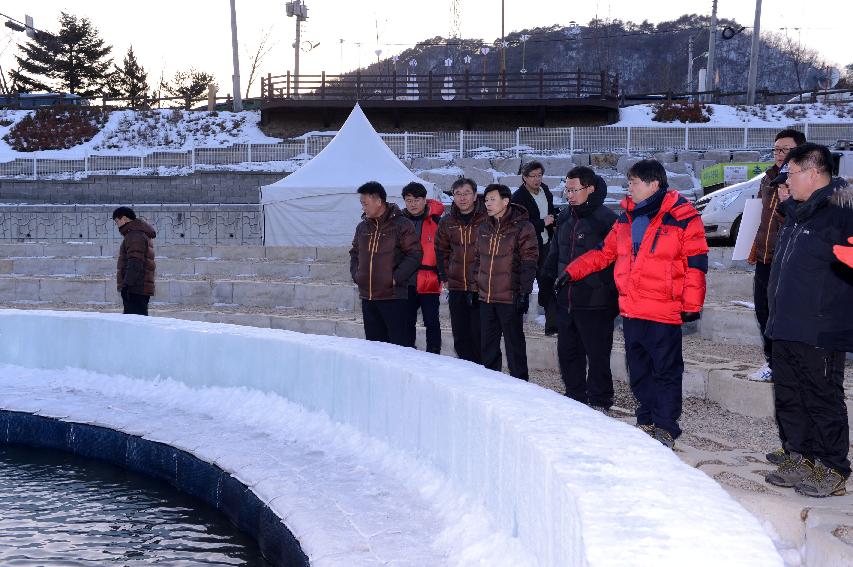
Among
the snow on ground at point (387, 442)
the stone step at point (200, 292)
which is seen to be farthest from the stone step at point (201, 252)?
the snow on ground at point (387, 442)

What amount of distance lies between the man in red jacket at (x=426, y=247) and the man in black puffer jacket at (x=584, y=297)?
1.65 meters

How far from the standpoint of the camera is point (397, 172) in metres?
18.7

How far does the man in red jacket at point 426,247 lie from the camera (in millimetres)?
8422

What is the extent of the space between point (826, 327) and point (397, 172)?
1456 centimetres

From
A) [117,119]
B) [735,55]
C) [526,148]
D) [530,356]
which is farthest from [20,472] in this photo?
[735,55]

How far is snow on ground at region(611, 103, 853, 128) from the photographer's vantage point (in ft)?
116

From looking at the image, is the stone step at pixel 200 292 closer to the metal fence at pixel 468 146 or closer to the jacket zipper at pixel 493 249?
the jacket zipper at pixel 493 249

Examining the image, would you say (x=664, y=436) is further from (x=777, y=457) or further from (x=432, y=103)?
(x=432, y=103)

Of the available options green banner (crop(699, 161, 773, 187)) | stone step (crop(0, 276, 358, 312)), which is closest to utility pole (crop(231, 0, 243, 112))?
green banner (crop(699, 161, 773, 187))

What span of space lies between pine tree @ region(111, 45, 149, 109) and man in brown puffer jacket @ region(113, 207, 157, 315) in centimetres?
4818

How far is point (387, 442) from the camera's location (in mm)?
5562

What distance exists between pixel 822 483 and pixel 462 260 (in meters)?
3.74

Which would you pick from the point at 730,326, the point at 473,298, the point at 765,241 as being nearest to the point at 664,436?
the point at 765,241

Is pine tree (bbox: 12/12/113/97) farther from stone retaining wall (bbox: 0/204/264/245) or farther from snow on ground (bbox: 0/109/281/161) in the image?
stone retaining wall (bbox: 0/204/264/245)
